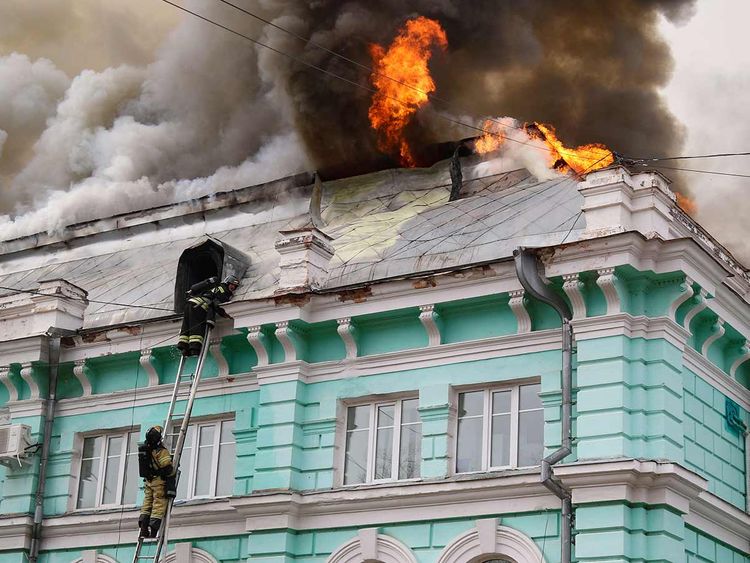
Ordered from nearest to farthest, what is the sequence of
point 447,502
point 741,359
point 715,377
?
point 447,502, point 715,377, point 741,359

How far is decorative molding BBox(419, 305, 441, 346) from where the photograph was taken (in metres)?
20.2

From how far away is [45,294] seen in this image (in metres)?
23.9

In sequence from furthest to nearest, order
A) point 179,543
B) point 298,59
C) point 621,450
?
point 298,59, point 179,543, point 621,450

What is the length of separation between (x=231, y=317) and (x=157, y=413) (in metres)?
2.14

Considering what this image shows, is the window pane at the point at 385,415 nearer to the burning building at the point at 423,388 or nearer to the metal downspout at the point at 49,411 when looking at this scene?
the burning building at the point at 423,388

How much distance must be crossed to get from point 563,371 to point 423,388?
2.28m

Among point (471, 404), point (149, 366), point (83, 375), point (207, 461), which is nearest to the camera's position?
point (471, 404)

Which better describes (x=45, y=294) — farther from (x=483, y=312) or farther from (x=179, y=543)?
(x=483, y=312)

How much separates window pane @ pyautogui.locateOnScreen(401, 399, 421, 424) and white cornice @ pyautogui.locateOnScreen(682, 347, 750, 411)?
387 centimetres

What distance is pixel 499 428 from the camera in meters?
19.8

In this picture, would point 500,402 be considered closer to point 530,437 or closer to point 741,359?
point 530,437

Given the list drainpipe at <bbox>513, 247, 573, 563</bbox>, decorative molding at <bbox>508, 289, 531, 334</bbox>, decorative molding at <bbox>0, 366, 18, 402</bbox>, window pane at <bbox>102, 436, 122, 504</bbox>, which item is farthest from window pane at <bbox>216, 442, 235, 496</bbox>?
drainpipe at <bbox>513, 247, 573, 563</bbox>

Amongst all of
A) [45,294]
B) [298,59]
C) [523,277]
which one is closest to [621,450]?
[523,277]

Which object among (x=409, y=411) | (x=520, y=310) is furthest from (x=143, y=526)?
(x=520, y=310)
